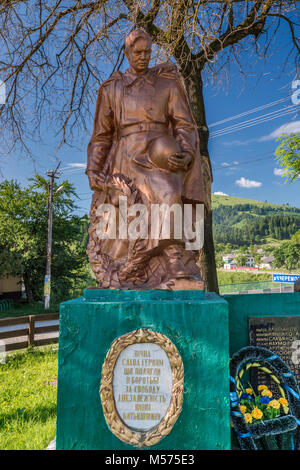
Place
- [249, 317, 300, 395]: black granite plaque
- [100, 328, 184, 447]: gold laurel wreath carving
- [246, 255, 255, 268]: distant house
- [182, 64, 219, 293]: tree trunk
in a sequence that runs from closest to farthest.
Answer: [100, 328, 184, 447]: gold laurel wreath carving, [249, 317, 300, 395]: black granite plaque, [182, 64, 219, 293]: tree trunk, [246, 255, 255, 268]: distant house

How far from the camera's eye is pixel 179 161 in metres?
3.00

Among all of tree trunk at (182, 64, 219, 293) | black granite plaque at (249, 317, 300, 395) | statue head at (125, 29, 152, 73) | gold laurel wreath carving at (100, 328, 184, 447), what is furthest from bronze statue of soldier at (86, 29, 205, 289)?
tree trunk at (182, 64, 219, 293)

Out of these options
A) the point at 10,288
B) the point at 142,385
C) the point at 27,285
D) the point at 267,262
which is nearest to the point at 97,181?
the point at 142,385

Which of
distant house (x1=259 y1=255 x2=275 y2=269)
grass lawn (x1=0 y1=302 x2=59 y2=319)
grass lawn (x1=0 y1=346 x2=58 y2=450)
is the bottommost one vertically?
grass lawn (x1=0 y1=302 x2=59 y2=319)

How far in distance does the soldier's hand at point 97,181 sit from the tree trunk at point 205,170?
330cm

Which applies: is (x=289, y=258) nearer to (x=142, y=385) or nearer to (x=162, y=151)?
(x=162, y=151)

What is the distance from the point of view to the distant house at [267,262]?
45.8 metres

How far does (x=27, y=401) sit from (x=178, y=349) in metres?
3.46

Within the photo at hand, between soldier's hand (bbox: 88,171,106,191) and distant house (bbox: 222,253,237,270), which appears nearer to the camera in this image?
soldier's hand (bbox: 88,171,106,191)

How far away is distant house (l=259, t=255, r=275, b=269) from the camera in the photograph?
45838mm

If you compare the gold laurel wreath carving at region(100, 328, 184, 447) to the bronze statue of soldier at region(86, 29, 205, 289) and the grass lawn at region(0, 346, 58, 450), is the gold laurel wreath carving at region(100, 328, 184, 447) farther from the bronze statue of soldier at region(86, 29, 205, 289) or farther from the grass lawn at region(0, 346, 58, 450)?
the grass lawn at region(0, 346, 58, 450)

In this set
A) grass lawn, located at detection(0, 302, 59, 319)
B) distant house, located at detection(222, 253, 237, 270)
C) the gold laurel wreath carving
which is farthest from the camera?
distant house, located at detection(222, 253, 237, 270)

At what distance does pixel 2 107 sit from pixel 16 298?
627 inches
